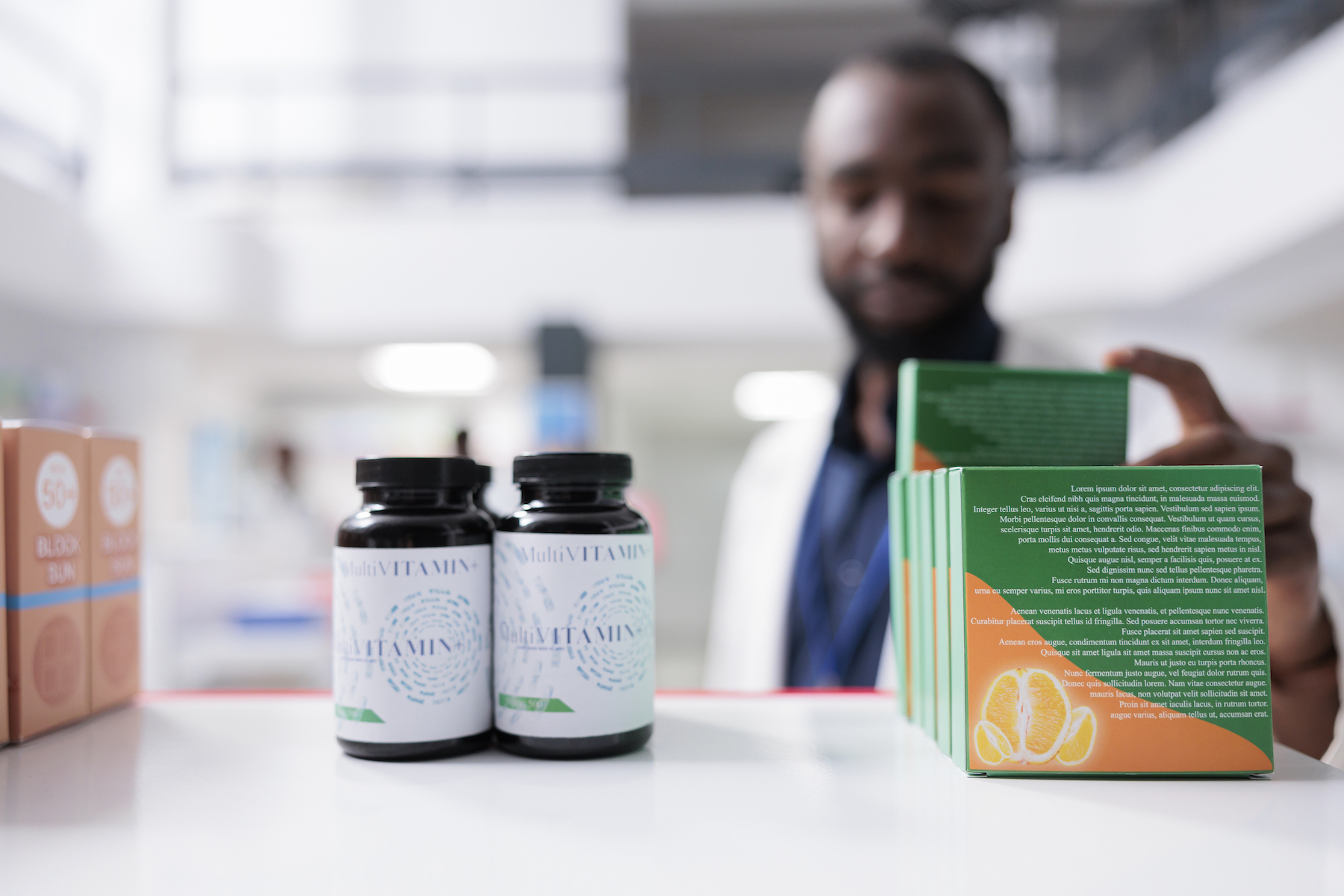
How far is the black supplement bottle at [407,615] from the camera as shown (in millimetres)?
465

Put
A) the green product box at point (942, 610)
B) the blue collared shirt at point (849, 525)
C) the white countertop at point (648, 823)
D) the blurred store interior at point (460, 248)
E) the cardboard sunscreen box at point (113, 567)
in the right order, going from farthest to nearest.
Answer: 1. the blurred store interior at point (460, 248)
2. the blue collared shirt at point (849, 525)
3. the cardboard sunscreen box at point (113, 567)
4. the green product box at point (942, 610)
5. the white countertop at point (648, 823)

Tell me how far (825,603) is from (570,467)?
27.0 inches

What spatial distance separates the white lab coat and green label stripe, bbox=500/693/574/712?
1.88 ft

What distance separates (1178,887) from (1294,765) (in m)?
0.21

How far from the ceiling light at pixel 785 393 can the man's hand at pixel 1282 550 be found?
429 centimetres

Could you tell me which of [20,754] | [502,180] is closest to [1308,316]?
[502,180]

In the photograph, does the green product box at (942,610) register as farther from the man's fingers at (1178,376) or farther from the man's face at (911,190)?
the man's face at (911,190)

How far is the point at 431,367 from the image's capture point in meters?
4.52

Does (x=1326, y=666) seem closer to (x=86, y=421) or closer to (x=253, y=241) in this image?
(x=253, y=241)

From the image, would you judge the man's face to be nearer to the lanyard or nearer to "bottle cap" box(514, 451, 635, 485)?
the lanyard

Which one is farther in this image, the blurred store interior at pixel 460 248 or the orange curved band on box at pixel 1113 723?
the blurred store interior at pixel 460 248

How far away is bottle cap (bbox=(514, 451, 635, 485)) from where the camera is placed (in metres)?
0.47

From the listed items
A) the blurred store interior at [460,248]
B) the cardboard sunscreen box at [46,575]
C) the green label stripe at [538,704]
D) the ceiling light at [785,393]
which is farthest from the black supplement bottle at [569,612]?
the ceiling light at [785,393]

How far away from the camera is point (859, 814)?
395 mm
